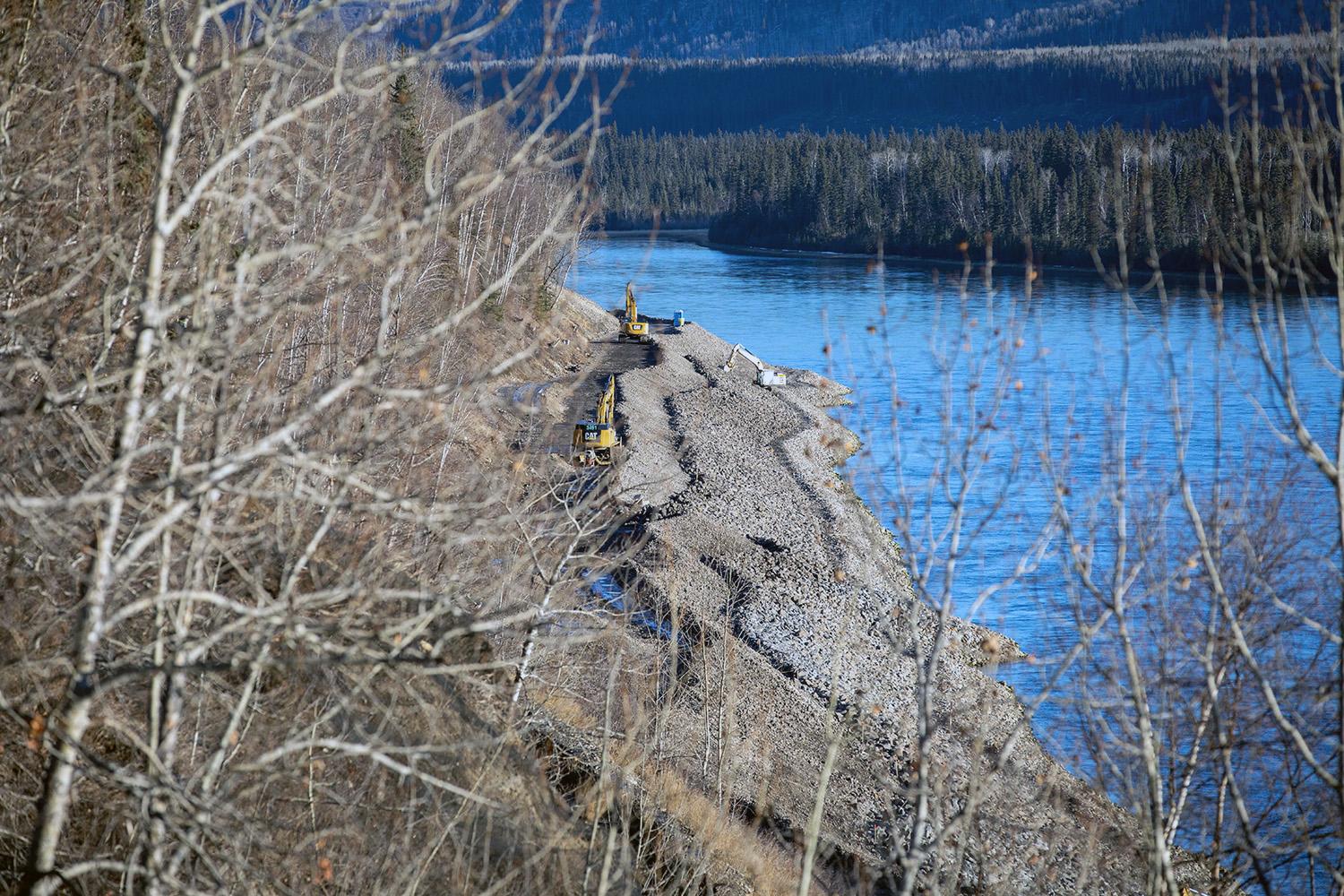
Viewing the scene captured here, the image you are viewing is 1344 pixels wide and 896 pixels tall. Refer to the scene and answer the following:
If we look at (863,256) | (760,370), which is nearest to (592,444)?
(760,370)

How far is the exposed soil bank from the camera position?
12.1 metres

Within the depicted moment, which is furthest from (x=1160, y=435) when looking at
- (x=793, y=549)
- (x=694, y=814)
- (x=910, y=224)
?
(x=910, y=224)

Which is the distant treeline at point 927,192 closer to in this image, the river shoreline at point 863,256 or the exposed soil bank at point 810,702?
the river shoreline at point 863,256

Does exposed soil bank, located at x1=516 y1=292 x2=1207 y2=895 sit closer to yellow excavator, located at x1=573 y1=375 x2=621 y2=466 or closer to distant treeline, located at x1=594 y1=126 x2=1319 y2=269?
yellow excavator, located at x1=573 y1=375 x2=621 y2=466

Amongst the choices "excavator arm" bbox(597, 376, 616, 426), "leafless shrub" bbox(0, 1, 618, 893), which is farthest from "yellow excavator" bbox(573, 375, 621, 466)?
"leafless shrub" bbox(0, 1, 618, 893)

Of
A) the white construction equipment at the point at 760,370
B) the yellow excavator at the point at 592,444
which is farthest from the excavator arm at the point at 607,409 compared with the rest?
the white construction equipment at the point at 760,370

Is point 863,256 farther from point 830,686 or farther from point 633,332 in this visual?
point 830,686

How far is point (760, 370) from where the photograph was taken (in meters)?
56.8

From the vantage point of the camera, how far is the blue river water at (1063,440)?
8.08 metres

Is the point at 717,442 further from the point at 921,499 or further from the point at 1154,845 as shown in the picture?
the point at 1154,845

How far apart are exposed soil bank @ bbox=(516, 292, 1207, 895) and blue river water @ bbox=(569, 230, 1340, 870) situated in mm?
881

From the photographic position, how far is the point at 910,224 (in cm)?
10594

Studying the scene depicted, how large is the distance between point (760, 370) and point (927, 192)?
56.5 metres

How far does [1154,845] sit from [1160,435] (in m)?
26.5
